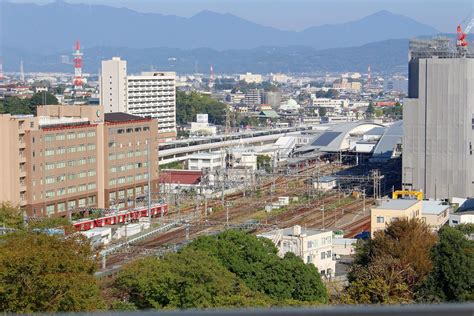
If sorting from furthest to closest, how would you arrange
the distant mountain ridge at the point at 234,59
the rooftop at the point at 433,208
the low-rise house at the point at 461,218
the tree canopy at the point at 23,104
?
the distant mountain ridge at the point at 234,59 < the tree canopy at the point at 23,104 < the rooftop at the point at 433,208 < the low-rise house at the point at 461,218

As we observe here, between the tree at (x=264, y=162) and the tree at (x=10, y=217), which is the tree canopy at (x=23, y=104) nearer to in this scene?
the tree at (x=264, y=162)

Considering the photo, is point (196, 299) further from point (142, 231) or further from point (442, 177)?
point (442, 177)

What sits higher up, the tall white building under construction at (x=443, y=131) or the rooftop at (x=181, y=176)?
the tall white building under construction at (x=443, y=131)

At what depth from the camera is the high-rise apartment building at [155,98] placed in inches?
575

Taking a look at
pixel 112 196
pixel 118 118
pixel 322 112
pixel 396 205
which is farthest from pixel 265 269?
pixel 322 112

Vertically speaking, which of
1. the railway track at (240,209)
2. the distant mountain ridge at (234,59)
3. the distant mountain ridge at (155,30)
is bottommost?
the railway track at (240,209)

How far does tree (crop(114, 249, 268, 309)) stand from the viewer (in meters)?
3.18

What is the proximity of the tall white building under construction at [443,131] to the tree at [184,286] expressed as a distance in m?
4.75

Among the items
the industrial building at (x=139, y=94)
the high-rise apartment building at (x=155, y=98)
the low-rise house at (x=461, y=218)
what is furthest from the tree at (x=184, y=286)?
the high-rise apartment building at (x=155, y=98)

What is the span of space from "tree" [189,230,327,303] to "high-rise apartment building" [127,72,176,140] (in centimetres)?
1027

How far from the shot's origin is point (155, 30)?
63.2 metres

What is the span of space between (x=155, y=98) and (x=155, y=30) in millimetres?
49093

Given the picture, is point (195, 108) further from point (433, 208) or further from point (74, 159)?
point (433, 208)

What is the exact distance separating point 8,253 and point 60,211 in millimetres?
4029
